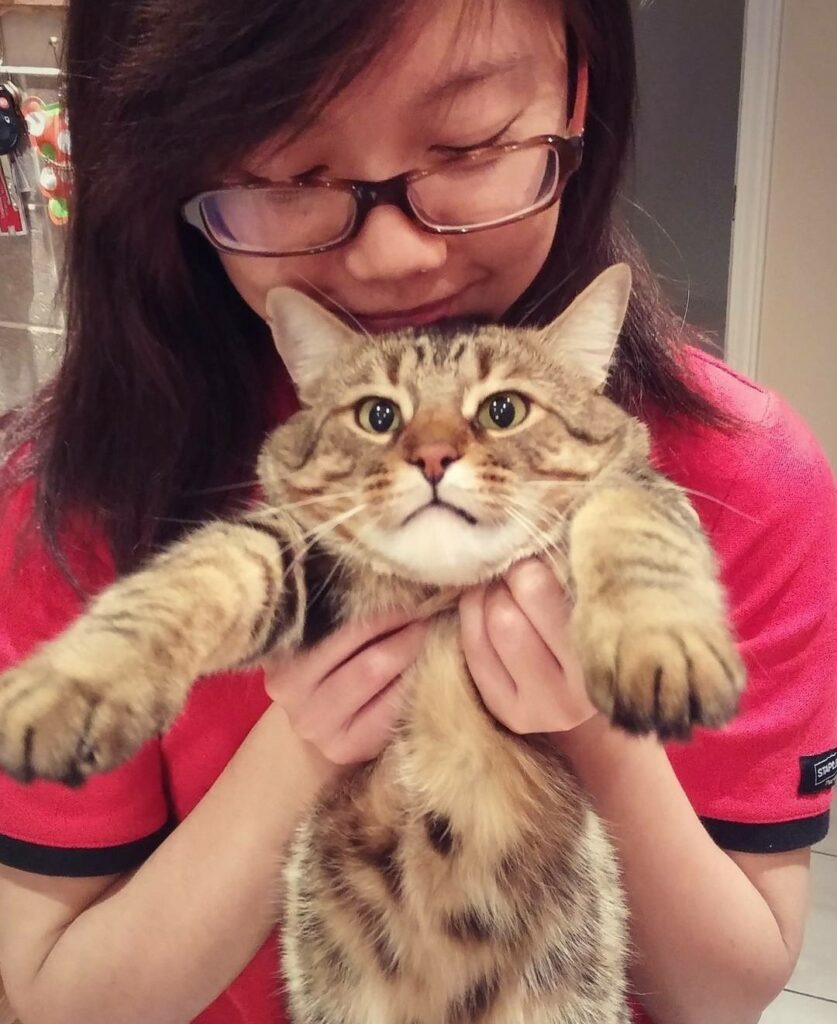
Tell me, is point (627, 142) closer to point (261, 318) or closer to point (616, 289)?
point (616, 289)

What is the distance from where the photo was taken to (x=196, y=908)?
33.4 inches

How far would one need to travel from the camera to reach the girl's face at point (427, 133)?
668 mm

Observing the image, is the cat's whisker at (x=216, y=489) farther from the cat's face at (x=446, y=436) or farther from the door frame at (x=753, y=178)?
the door frame at (x=753, y=178)

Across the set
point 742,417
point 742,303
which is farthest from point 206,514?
point 742,303

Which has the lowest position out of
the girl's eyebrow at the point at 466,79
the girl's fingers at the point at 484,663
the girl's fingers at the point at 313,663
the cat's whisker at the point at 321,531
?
the girl's fingers at the point at 313,663

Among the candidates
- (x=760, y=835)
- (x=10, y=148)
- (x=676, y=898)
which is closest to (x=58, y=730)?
(x=676, y=898)

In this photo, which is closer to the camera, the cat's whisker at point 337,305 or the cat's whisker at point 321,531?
the cat's whisker at point 321,531

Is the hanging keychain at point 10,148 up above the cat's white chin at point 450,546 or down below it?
above

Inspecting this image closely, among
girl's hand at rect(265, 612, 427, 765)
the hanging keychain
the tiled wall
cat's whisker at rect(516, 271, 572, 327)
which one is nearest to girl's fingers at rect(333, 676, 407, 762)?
girl's hand at rect(265, 612, 427, 765)

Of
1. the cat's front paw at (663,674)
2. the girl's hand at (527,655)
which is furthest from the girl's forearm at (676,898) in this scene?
the cat's front paw at (663,674)

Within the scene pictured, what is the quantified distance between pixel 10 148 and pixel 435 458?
62.7 inches

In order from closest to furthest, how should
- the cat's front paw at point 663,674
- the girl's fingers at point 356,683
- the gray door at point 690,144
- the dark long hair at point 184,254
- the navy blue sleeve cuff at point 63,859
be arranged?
the cat's front paw at point 663,674 < the dark long hair at point 184,254 < the girl's fingers at point 356,683 < the navy blue sleeve cuff at point 63,859 < the gray door at point 690,144

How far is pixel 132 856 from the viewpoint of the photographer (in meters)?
0.93

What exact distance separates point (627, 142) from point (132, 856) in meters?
0.86
